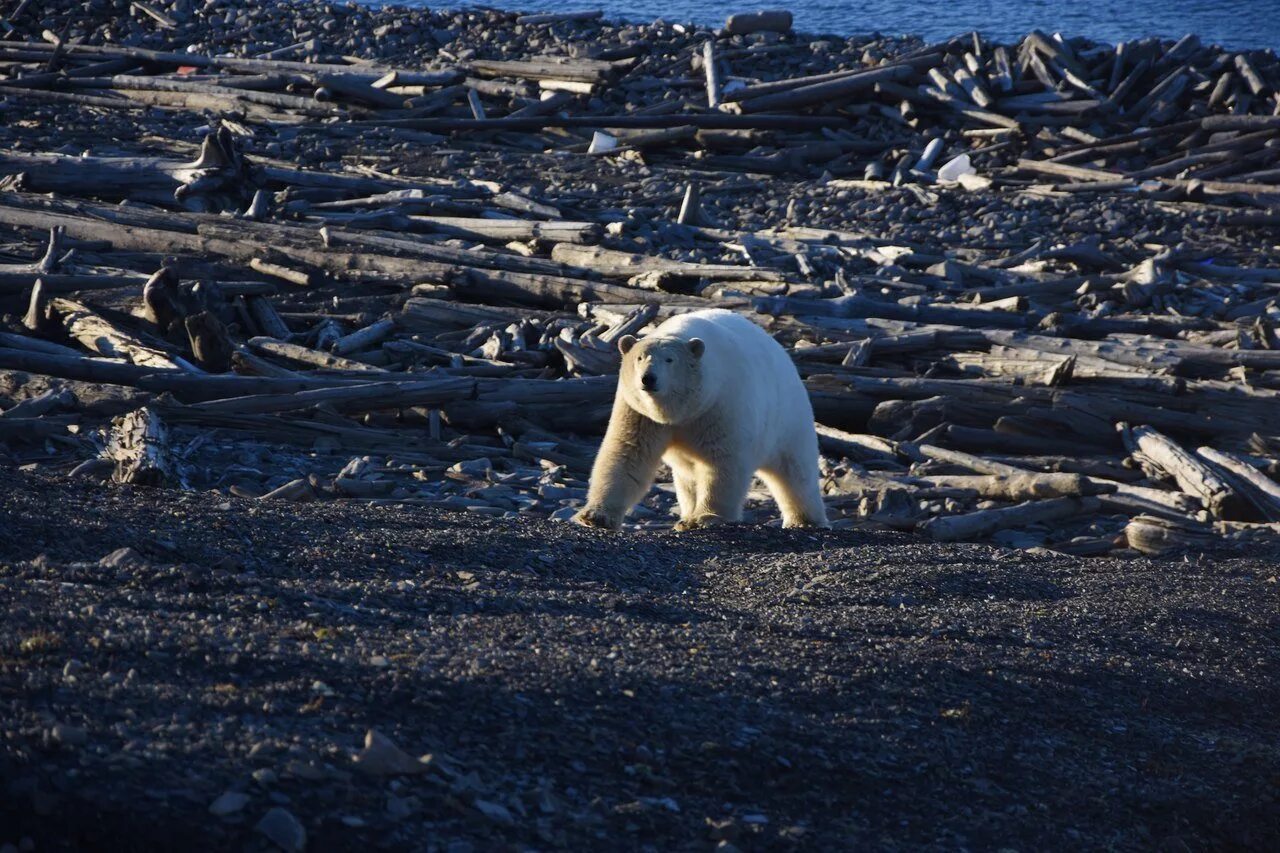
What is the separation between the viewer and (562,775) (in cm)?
354

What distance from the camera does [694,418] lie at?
6.87 m

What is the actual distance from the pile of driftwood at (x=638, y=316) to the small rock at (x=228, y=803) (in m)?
4.32

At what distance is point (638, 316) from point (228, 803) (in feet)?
25.7

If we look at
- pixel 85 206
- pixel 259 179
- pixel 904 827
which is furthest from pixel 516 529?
pixel 259 179

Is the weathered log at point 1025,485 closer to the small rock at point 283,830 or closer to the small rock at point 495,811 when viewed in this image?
the small rock at point 495,811

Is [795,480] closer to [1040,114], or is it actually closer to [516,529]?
[516,529]

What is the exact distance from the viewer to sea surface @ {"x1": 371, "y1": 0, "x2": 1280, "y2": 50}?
42.1 metres

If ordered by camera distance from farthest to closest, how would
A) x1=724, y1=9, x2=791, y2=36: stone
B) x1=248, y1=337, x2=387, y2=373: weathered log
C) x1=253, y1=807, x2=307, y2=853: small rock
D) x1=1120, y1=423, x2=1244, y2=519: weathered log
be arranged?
1. x1=724, y1=9, x2=791, y2=36: stone
2. x1=248, y1=337, x2=387, y2=373: weathered log
3. x1=1120, y1=423, x2=1244, y2=519: weathered log
4. x1=253, y1=807, x2=307, y2=853: small rock

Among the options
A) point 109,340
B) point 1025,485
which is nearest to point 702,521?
point 1025,485

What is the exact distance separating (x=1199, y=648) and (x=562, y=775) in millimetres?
3197

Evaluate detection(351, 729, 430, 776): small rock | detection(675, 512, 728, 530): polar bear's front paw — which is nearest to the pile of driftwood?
detection(675, 512, 728, 530): polar bear's front paw

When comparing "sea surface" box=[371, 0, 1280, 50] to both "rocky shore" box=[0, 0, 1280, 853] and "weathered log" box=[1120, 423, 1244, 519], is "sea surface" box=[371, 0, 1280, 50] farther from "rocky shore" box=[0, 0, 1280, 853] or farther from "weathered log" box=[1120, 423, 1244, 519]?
"weathered log" box=[1120, 423, 1244, 519]

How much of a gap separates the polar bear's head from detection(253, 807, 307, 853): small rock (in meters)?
3.64

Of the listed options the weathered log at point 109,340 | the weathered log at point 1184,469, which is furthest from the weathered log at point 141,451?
the weathered log at point 1184,469
